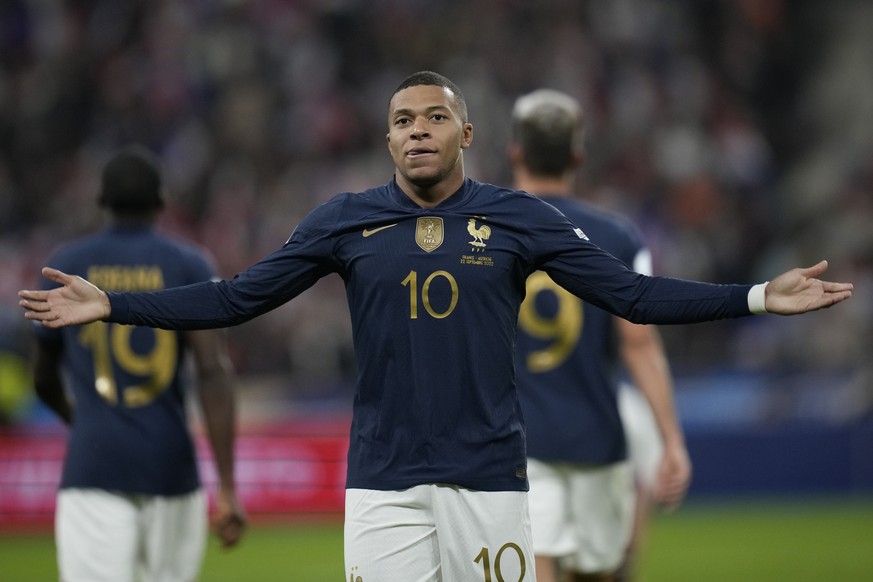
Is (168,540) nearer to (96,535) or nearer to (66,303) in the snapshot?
(96,535)

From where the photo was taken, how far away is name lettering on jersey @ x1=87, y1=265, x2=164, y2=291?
6.34 metres

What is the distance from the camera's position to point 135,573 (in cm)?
621

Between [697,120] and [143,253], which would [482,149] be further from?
[143,253]

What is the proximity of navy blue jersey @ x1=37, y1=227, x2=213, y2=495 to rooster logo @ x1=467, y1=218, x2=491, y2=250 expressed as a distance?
1.93 metres

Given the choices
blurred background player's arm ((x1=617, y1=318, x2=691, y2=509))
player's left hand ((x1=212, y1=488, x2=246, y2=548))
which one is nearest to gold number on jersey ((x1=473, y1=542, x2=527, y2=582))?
player's left hand ((x1=212, y1=488, x2=246, y2=548))

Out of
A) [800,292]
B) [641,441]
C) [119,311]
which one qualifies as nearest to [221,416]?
[119,311]

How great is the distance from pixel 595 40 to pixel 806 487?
7401 millimetres

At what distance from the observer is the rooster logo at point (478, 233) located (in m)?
4.82

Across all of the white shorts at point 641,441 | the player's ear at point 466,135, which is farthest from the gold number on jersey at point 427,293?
the white shorts at point 641,441

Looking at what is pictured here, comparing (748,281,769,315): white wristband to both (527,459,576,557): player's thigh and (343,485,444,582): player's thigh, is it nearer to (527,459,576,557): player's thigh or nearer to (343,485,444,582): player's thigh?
(343,485,444,582): player's thigh

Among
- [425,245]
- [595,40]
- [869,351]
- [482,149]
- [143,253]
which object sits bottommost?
[425,245]

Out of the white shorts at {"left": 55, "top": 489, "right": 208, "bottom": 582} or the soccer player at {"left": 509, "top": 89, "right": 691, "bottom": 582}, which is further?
the soccer player at {"left": 509, "top": 89, "right": 691, "bottom": 582}

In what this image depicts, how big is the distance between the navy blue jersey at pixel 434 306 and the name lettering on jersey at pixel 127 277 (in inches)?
60.9

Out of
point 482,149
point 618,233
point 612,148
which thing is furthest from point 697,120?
point 618,233
